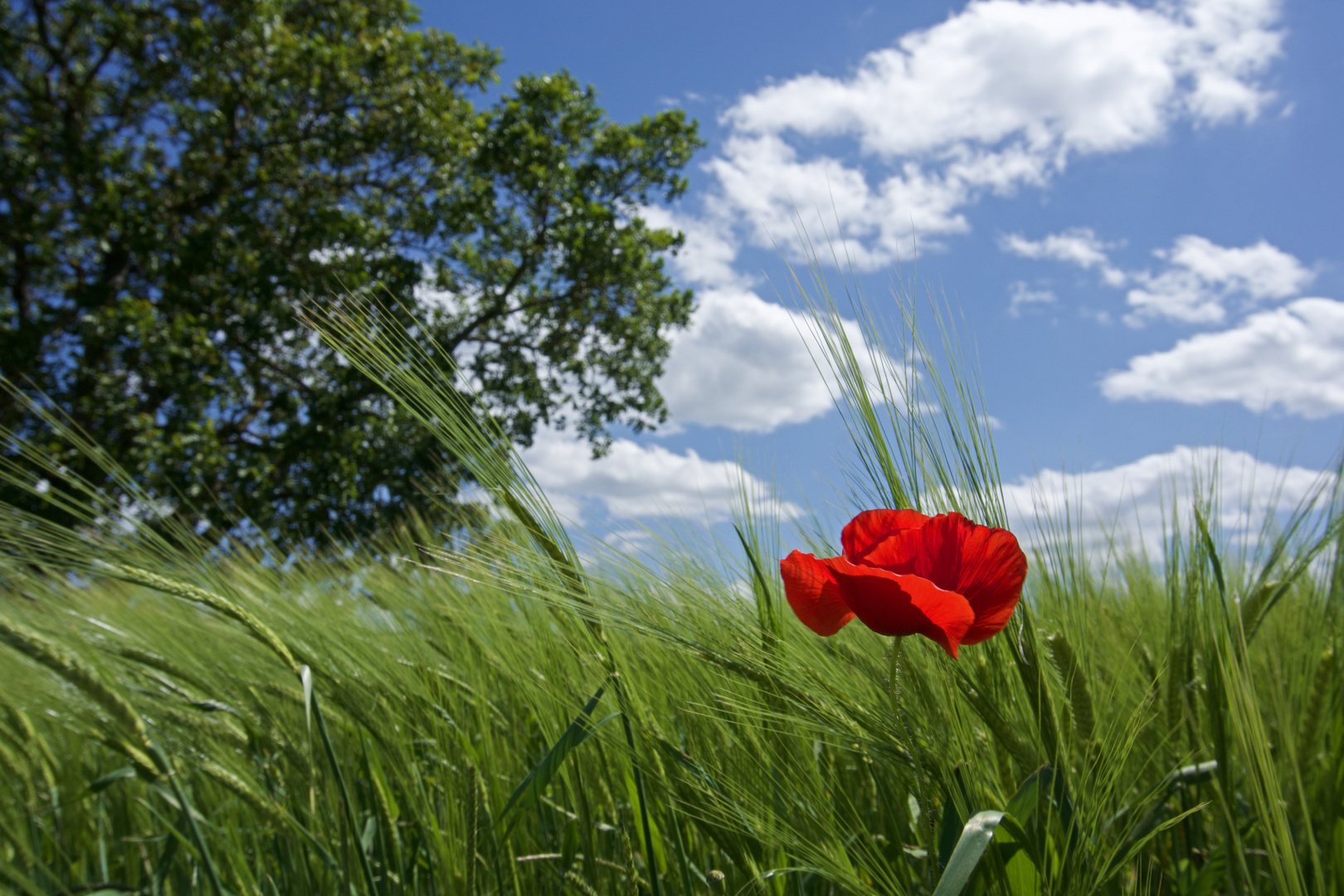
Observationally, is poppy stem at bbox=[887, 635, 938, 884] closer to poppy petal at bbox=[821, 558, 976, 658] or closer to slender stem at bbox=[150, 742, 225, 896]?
poppy petal at bbox=[821, 558, 976, 658]

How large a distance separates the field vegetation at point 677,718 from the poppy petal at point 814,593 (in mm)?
35

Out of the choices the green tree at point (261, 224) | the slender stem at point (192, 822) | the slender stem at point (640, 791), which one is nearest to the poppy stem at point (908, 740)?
the slender stem at point (640, 791)

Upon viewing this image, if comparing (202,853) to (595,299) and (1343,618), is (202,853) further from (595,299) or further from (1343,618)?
(595,299)

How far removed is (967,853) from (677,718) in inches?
20.8

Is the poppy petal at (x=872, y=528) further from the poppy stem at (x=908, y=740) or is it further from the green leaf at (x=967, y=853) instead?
the green leaf at (x=967, y=853)

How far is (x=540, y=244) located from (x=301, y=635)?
6.26 m

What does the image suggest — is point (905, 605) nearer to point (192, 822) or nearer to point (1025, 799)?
point (1025, 799)

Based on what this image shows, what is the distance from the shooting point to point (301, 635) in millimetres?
1023

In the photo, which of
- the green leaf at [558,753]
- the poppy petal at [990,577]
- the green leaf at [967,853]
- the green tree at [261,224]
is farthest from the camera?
the green tree at [261,224]

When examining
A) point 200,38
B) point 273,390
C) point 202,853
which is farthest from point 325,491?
point 202,853

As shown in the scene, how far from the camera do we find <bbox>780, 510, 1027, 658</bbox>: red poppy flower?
558 millimetres

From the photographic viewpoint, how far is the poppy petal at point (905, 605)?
0.54 m

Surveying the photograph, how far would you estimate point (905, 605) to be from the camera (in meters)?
0.56

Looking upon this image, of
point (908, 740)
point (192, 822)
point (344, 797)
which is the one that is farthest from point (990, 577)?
point (192, 822)
